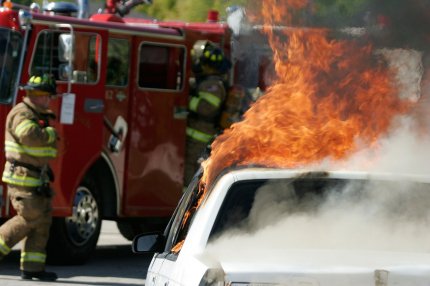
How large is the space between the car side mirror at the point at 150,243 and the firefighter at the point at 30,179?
479cm

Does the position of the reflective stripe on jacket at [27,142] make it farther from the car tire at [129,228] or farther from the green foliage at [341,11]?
the green foliage at [341,11]

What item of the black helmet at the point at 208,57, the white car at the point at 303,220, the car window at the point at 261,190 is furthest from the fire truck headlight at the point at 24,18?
the car window at the point at 261,190

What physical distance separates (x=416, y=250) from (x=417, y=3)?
3.30 metres

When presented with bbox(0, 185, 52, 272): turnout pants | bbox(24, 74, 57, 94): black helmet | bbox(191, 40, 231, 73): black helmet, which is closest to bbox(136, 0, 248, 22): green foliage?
bbox(191, 40, 231, 73): black helmet

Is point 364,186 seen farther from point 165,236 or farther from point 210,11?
point 210,11

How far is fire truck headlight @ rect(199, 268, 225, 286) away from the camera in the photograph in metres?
5.56

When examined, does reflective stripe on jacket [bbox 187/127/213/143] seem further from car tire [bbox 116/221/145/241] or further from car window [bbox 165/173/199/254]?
car window [bbox 165/173/199/254]

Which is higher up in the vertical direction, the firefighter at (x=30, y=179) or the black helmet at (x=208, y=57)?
the black helmet at (x=208, y=57)

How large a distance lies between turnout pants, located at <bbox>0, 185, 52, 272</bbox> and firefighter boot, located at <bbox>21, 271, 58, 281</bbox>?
4cm

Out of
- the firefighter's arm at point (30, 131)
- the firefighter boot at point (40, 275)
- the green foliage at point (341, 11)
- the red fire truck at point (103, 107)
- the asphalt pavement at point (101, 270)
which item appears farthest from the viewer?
the red fire truck at point (103, 107)

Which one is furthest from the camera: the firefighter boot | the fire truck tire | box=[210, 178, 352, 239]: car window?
the fire truck tire

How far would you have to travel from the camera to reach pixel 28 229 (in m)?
11.9

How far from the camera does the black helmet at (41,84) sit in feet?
39.5

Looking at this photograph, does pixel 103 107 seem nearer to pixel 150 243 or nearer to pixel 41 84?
pixel 41 84
